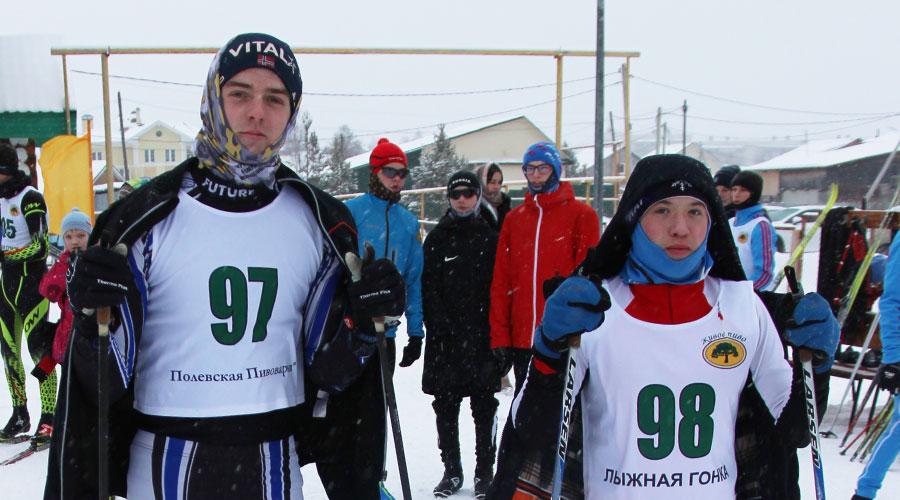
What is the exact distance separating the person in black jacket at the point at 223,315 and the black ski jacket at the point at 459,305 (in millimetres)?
2391

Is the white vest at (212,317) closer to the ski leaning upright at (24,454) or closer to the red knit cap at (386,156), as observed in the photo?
the red knit cap at (386,156)

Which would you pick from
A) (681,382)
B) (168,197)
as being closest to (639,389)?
(681,382)

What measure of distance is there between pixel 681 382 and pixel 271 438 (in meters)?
1.18

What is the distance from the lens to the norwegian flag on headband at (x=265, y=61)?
187 centimetres

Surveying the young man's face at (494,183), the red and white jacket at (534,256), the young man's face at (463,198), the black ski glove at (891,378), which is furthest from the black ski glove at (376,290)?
the young man's face at (494,183)

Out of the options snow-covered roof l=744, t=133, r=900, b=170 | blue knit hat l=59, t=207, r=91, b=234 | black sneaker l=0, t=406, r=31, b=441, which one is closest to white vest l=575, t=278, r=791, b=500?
blue knit hat l=59, t=207, r=91, b=234

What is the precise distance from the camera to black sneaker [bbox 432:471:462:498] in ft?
13.8

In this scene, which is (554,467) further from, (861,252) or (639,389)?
(861,252)

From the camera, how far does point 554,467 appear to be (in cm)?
189

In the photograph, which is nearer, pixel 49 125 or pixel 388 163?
pixel 388 163

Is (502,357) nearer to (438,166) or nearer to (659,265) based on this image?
(659,265)

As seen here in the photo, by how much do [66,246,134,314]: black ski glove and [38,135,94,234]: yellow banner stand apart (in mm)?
8850

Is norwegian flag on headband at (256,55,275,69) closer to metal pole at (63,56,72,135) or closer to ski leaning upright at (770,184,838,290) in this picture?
ski leaning upright at (770,184,838,290)

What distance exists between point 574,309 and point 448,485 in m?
2.90
